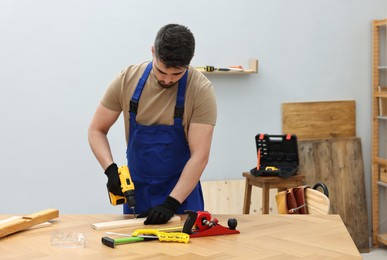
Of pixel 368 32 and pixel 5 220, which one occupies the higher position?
pixel 368 32

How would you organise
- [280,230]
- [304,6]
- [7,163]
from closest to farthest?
[280,230]
[7,163]
[304,6]

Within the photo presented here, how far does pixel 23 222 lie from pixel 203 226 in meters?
0.78

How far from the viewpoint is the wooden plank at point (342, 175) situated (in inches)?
241

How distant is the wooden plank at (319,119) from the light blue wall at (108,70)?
75 millimetres

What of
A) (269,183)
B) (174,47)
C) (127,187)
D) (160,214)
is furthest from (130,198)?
(269,183)

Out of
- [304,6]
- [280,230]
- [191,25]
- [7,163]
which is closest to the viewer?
[280,230]

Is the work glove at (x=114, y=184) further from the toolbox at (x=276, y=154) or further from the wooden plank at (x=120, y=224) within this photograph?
the toolbox at (x=276, y=154)

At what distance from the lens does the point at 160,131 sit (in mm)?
3281

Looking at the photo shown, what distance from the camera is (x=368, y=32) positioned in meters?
6.33

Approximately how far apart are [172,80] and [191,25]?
103 inches

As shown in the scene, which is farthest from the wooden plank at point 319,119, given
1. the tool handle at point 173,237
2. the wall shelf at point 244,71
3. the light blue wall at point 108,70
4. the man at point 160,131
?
the tool handle at point 173,237

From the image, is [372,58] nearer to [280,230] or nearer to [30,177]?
[30,177]

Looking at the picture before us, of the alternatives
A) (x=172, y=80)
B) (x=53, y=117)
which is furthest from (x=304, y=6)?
(x=172, y=80)

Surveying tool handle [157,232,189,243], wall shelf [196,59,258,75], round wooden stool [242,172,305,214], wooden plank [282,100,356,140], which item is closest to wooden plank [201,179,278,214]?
round wooden stool [242,172,305,214]
